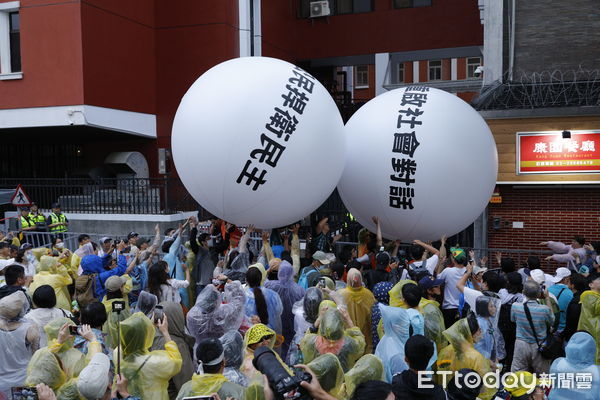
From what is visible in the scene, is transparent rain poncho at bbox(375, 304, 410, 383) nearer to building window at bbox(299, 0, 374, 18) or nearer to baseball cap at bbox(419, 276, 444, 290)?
baseball cap at bbox(419, 276, 444, 290)

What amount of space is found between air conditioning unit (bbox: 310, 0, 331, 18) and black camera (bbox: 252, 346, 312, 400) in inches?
829

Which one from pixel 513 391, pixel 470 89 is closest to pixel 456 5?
pixel 470 89

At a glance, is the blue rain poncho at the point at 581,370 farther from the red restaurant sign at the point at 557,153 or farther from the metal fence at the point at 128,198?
the metal fence at the point at 128,198

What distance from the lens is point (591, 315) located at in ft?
17.8

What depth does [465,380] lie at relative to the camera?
3.54 m

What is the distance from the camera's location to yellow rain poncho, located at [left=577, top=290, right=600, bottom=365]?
538cm

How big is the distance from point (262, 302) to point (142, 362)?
177cm

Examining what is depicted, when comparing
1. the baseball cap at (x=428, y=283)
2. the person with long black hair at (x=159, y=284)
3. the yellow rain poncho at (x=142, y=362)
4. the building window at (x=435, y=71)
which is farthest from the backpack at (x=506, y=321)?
the building window at (x=435, y=71)

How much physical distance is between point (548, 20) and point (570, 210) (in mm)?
4077

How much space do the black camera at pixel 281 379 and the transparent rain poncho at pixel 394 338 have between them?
182cm

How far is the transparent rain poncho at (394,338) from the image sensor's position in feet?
15.5

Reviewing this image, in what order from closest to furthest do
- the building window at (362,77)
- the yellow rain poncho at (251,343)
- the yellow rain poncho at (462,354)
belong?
the yellow rain poncho at (251,343), the yellow rain poncho at (462,354), the building window at (362,77)

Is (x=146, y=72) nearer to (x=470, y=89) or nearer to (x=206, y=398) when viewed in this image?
(x=470, y=89)

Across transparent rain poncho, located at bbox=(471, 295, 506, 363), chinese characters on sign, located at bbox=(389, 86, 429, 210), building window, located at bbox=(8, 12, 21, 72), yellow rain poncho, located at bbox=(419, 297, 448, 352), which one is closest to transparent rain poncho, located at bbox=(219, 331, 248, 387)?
yellow rain poncho, located at bbox=(419, 297, 448, 352)
